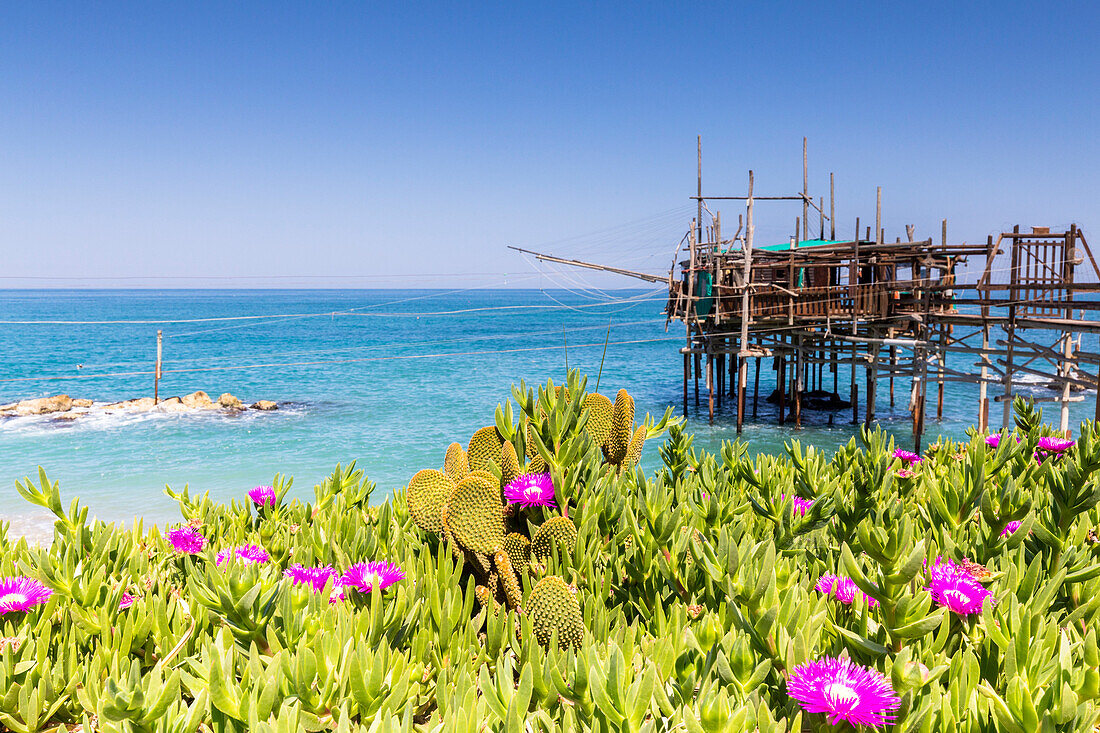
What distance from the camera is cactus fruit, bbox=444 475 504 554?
2.35 meters

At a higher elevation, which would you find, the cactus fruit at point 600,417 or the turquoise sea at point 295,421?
the cactus fruit at point 600,417

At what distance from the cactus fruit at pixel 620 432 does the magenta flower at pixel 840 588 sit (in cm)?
113

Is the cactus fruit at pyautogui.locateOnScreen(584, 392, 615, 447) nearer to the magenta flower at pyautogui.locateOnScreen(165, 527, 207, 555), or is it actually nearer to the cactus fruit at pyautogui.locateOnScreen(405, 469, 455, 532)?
the cactus fruit at pyautogui.locateOnScreen(405, 469, 455, 532)

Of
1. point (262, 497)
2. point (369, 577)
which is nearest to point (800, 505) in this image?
point (369, 577)

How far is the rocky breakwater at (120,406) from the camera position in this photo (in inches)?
791

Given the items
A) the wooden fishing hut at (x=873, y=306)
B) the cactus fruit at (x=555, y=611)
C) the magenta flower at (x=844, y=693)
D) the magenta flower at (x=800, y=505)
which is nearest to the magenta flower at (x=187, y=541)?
the cactus fruit at (x=555, y=611)

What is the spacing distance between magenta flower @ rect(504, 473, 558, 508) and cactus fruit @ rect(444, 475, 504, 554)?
0.05 m

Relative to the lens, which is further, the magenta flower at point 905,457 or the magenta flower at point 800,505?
the magenta flower at point 905,457

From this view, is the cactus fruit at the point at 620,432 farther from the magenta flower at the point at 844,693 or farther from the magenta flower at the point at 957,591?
the magenta flower at the point at 844,693

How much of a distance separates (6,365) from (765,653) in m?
43.0

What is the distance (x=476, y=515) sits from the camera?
2.37 m

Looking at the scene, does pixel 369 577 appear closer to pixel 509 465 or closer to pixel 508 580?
pixel 508 580

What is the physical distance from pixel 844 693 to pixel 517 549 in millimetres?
1310

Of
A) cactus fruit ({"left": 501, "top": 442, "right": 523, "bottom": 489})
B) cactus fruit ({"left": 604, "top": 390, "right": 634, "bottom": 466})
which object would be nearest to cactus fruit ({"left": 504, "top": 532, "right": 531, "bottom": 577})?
cactus fruit ({"left": 501, "top": 442, "right": 523, "bottom": 489})
